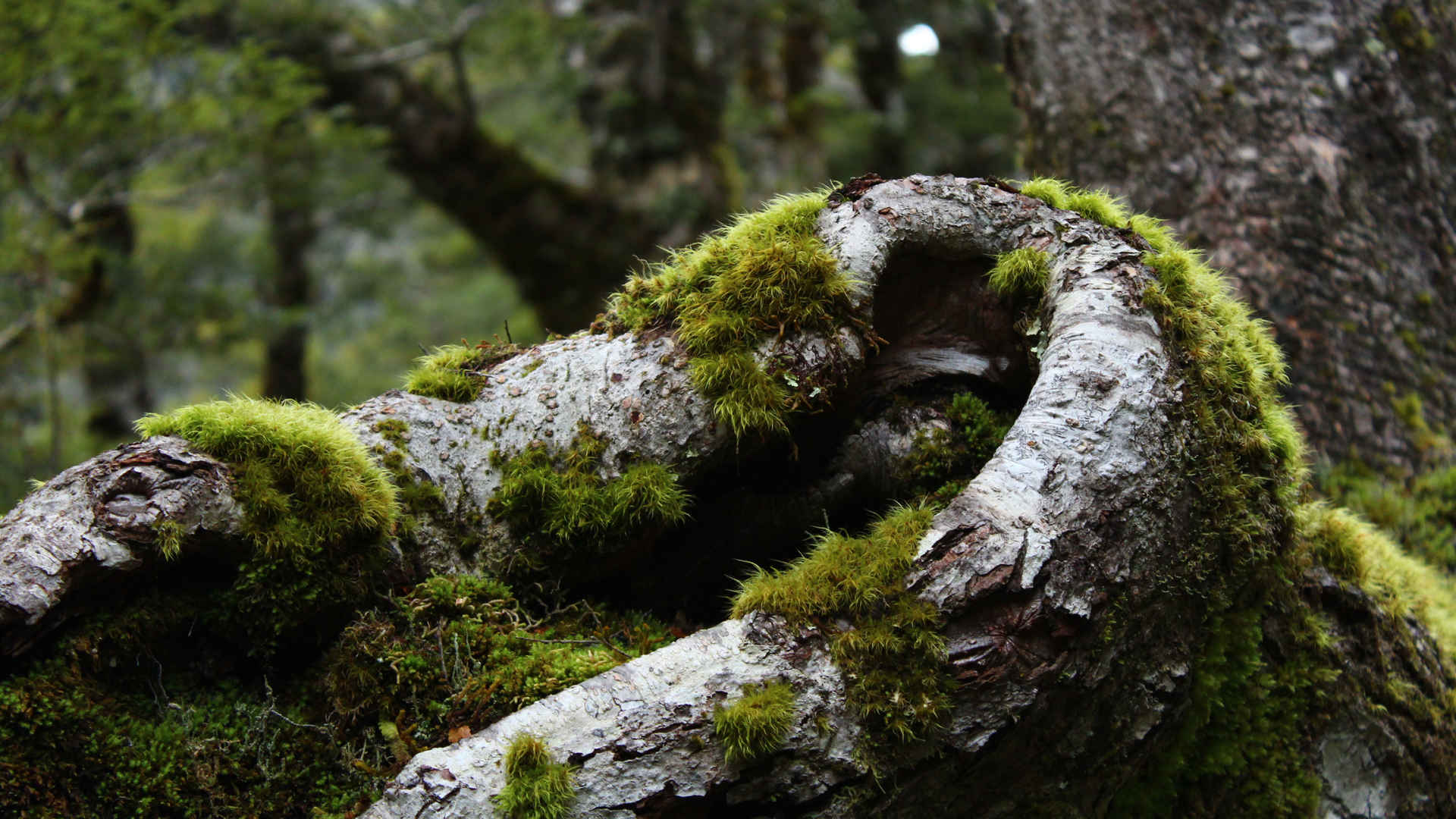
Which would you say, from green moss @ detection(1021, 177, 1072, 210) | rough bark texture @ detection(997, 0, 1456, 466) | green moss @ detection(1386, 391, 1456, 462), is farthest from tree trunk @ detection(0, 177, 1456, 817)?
rough bark texture @ detection(997, 0, 1456, 466)

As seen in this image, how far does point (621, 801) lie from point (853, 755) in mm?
658

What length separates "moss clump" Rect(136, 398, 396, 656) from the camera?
2.94m

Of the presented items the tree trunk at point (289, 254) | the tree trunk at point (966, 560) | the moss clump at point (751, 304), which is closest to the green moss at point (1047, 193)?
the tree trunk at point (966, 560)

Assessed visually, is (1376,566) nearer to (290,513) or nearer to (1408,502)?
(1408,502)

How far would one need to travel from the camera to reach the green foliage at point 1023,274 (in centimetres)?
354

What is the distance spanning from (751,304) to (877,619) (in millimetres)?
1229

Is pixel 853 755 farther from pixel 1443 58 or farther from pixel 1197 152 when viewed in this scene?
pixel 1443 58

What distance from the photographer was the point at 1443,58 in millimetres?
5816

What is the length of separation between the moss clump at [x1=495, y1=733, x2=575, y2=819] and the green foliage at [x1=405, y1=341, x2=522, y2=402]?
162cm

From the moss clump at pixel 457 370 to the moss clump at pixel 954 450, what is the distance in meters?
1.74

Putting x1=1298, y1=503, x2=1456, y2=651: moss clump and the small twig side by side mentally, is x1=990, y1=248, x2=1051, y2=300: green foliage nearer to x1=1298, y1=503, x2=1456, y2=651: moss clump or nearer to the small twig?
x1=1298, y1=503, x2=1456, y2=651: moss clump

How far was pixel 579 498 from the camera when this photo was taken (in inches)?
132

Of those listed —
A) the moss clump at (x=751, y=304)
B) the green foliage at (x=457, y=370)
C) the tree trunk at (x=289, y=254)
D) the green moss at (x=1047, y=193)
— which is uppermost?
the green moss at (x=1047, y=193)

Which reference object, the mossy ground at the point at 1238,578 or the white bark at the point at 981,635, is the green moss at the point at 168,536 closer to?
the white bark at the point at 981,635
